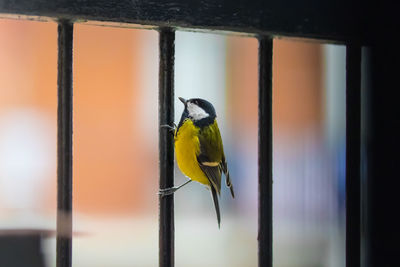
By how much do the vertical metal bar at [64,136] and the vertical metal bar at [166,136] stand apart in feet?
0.39

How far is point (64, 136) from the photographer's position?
562 mm

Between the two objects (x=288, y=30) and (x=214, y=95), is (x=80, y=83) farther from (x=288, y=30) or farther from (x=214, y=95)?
(x=288, y=30)

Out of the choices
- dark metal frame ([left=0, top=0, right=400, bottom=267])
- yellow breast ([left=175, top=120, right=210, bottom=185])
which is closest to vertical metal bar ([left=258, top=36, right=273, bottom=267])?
dark metal frame ([left=0, top=0, right=400, bottom=267])

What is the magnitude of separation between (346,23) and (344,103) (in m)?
0.13

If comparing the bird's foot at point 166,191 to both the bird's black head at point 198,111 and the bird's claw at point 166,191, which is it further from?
the bird's black head at point 198,111

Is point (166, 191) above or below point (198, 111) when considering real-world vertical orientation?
below

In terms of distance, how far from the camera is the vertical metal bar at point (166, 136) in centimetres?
60

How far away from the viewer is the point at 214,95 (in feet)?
2.38

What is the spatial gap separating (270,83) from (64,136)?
30 centimetres
